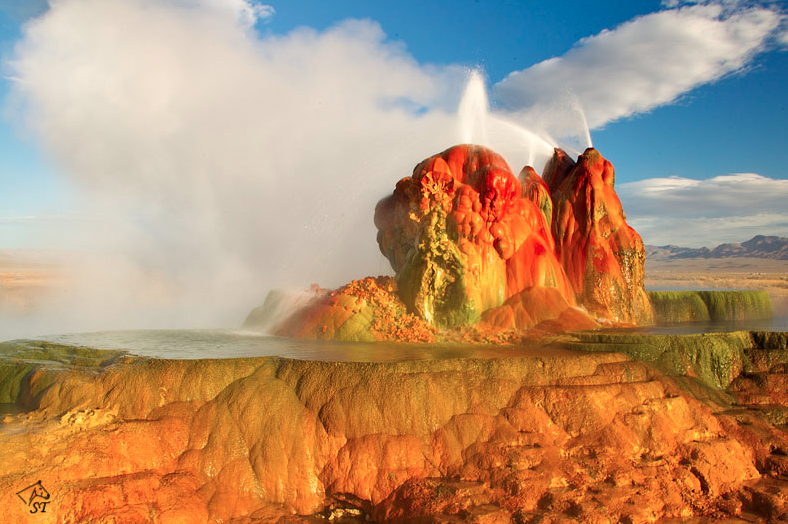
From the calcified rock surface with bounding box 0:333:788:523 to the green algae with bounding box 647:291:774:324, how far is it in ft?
28.1

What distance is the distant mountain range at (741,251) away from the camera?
13638 centimetres

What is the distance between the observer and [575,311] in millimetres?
10742

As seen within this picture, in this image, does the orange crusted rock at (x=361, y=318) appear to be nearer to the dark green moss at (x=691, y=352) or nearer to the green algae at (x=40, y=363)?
the dark green moss at (x=691, y=352)

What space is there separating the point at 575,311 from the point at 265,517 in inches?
297

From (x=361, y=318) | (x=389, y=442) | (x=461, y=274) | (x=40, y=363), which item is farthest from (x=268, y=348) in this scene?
(x=461, y=274)

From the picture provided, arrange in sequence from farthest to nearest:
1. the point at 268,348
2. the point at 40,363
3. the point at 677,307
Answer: the point at 677,307
the point at 268,348
the point at 40,363

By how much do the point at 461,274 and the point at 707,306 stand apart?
32.0ft

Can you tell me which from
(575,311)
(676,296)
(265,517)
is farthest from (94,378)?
(676,296)

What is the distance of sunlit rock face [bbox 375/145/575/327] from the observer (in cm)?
1059

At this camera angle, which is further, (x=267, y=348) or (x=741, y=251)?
(x=741, y=251)

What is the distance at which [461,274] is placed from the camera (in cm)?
1053

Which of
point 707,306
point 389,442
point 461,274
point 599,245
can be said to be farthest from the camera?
point 707,306

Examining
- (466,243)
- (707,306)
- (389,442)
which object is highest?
(466,243)

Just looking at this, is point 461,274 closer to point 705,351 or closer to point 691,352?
point 691,352
